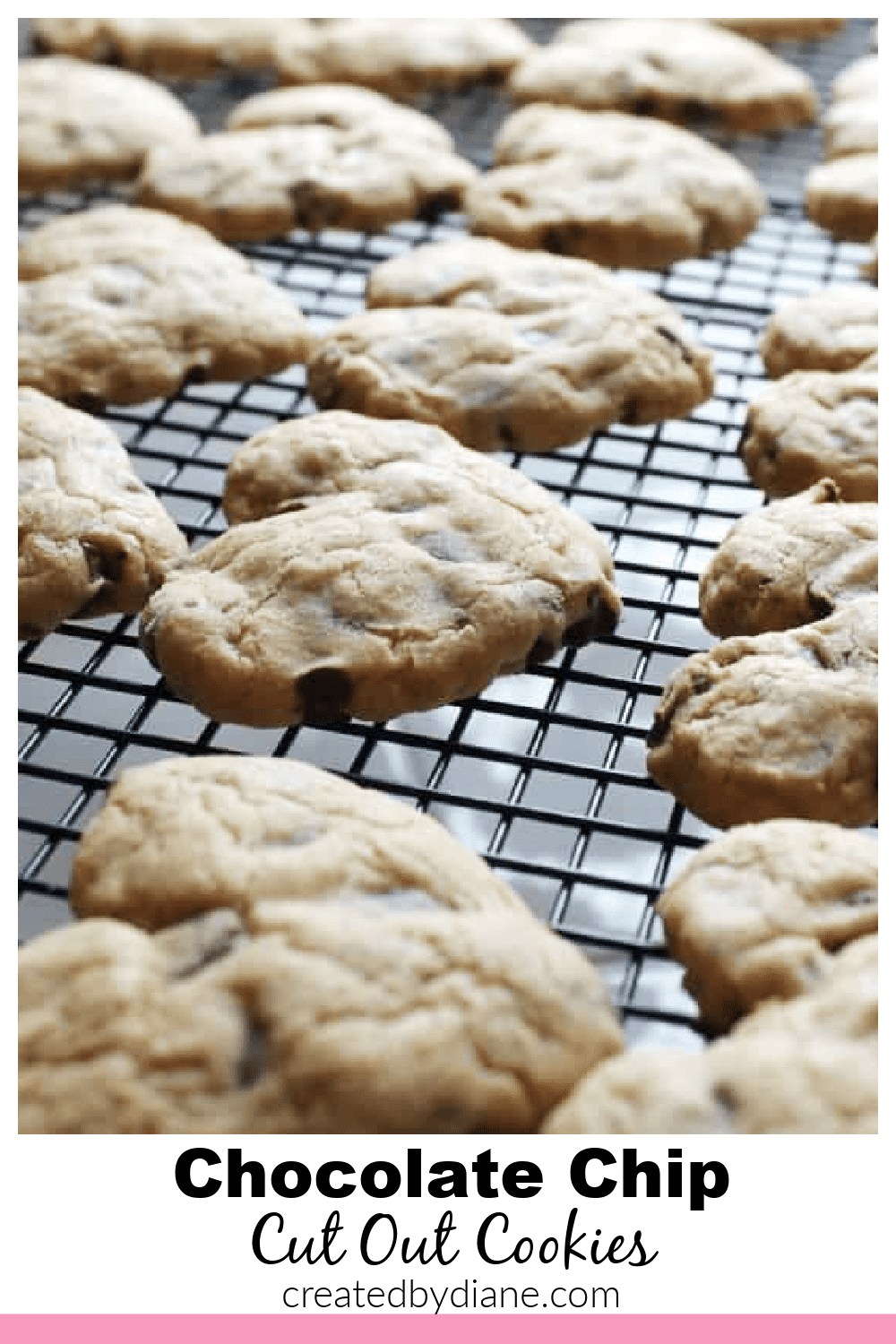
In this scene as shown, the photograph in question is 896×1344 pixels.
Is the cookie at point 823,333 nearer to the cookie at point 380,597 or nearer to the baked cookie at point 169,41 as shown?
the cookie at point 380,597

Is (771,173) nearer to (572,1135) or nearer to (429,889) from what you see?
(429,889)

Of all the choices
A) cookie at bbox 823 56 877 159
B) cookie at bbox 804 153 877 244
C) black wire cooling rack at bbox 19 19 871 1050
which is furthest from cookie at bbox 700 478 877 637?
cookie at bbox 823 56 877 159

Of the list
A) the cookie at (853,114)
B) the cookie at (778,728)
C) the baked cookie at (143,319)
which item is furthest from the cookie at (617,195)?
the cookie at (778,728)

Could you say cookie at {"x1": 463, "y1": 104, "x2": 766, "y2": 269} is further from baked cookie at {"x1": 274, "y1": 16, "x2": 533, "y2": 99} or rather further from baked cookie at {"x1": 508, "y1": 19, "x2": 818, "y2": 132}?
baked cookie at {"x1": 274, "y1": 16, "x2": 533, "y2": 99}

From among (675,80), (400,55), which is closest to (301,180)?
(400,55)

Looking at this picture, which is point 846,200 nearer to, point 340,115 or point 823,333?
point 823,333
